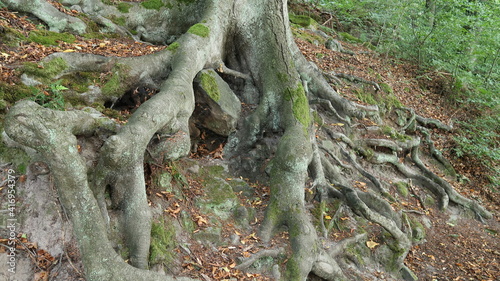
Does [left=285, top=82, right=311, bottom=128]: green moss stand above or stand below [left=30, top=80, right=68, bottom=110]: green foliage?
below

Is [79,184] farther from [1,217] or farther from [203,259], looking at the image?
[203,259]

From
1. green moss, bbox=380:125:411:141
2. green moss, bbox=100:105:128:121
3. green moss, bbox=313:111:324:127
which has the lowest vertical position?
green moss, bbox=380:125:411:141

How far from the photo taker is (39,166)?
3295 mm

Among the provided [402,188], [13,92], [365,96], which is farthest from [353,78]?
[13,92]

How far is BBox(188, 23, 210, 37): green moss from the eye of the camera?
5.77m

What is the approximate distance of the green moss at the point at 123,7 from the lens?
6.93 meters

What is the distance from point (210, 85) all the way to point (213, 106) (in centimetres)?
35

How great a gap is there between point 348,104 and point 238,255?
4496mm

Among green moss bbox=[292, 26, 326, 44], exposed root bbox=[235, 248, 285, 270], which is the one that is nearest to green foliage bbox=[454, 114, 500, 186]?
green moss bbox=[292, 26, 326, 44]

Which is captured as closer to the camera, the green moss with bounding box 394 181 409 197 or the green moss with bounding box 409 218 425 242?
the green moss with bounding box 409 218 425 242

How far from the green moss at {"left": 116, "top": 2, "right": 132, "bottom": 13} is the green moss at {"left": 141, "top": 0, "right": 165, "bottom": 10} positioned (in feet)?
0.98

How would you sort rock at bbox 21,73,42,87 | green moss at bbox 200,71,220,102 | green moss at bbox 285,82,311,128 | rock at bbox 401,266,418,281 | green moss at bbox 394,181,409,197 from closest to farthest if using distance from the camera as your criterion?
rock at bbox 21,73,42,87 → rock at bbox 401,266,418,281 → green moss at bbox 200,71,220,102 → green moss at bbox 285,82,311,128 → green moss at bbox 394,181,409,197

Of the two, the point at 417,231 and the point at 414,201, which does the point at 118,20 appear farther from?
the point at 414,201

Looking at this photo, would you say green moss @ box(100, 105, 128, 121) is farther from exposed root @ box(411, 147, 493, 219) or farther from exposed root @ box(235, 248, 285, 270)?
exposed root @ box(411, 147, 493, 219)
